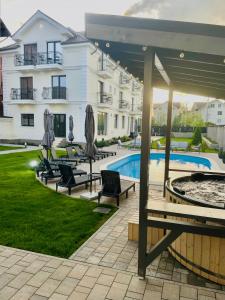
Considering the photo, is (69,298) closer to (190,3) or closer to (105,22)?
(105,22)

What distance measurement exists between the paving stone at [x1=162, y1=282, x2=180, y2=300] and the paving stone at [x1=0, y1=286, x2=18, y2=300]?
215 cm

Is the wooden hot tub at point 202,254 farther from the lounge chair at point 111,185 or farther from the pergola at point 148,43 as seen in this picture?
the lounge chair at point 111,185

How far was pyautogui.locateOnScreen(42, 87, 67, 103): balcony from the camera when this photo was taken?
23595 mm

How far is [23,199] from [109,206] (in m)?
2.68

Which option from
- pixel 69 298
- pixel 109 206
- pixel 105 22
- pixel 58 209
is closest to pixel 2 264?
pixel 69 298

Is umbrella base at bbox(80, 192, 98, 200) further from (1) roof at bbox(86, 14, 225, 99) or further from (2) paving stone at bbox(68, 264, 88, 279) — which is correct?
(1) roof at bbox(86, 14, 225, 99)

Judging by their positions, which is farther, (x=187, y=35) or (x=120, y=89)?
(x=120, y=89)

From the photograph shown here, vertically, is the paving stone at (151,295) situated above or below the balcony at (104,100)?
below

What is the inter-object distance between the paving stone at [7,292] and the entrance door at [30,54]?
23442 mm

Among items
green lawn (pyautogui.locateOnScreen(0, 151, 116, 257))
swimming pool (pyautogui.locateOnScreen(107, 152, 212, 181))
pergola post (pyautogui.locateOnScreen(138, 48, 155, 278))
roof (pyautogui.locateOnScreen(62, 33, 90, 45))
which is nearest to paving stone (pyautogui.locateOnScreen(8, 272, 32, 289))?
green lawn (pyautogui.locateOnScreen(0, 151, 116, 257))

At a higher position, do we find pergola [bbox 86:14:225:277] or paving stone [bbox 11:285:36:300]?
pergola [bbox 86:14:225:277]

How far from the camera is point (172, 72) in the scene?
5621 millimetres

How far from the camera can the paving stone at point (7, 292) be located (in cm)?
352

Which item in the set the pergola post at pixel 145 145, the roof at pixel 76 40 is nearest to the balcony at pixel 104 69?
the roof at pixel 76 40
